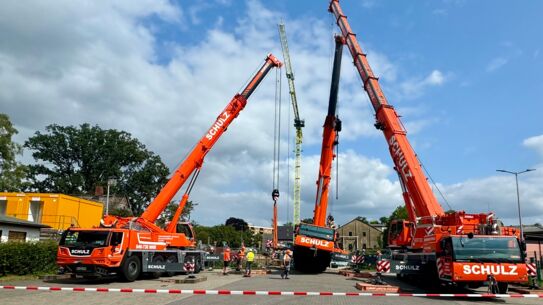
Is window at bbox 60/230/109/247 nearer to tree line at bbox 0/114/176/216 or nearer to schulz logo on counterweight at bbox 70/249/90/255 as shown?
schulz logo on counterweight at bbox 70/249/90/255

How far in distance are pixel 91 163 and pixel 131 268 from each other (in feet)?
162

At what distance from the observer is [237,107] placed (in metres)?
24.5

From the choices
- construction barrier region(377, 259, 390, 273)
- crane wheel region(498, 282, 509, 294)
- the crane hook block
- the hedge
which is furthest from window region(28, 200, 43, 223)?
crane wheel region(498, 282, 509, 294)

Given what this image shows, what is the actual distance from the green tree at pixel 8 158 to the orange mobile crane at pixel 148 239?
106 ft

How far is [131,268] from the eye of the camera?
64.8 ft

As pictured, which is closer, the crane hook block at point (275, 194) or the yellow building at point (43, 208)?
the crane hook block at point (275, 194)

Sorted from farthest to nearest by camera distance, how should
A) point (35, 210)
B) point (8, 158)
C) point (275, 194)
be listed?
point (8, 158), point (35, 210), point (275, 194)

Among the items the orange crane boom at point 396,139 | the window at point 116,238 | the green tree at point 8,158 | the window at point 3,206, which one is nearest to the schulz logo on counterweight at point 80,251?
the window at point 116,238

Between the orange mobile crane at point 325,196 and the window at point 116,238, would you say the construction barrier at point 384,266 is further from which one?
the window at point 116,238

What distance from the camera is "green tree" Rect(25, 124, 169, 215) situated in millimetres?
64062

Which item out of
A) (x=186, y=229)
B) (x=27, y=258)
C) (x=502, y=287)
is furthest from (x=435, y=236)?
(x=27, y=258)

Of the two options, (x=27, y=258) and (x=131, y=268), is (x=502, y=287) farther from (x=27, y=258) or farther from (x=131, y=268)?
(x=27, y=258)

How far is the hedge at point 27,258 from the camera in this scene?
20.6 meters

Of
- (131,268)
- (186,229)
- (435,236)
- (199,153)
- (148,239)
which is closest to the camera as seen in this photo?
(435,236)
